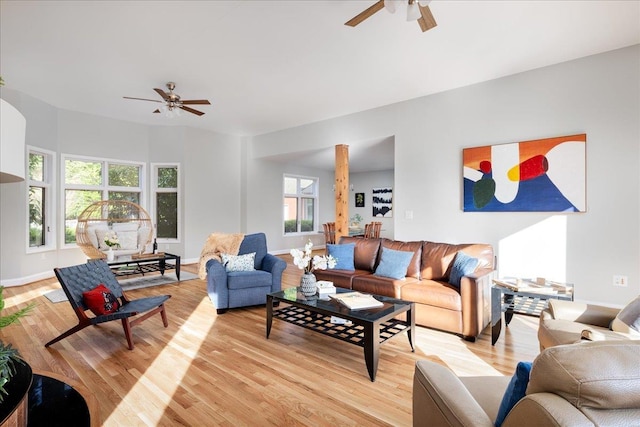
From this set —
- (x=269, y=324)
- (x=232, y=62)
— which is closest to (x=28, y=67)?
(x=232, y=62)

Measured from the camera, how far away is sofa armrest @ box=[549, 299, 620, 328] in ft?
7.77

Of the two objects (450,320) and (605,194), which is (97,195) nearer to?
(450,320)

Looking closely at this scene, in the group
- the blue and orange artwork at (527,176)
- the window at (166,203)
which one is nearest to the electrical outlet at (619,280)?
the blue and orange artwork at (527,176)

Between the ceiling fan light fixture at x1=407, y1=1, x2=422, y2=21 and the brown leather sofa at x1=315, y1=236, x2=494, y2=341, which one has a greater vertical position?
the ceiling fan light fixture at x1=407, y1=1, x2=422, y2=21

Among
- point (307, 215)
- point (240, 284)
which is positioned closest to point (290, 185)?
point (307, 215)

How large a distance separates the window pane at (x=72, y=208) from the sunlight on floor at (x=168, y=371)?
4.56m

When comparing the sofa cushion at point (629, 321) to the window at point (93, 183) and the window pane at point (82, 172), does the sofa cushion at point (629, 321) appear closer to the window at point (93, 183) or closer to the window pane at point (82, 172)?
the window at point (93, 183)

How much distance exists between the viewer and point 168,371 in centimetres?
257

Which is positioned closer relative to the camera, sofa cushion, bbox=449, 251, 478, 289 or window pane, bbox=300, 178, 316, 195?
sofa cushion, bbox=449, 251, 478, 289

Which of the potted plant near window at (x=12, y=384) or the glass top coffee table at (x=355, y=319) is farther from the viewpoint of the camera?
the glass top coffee table at (x=355, y=319)

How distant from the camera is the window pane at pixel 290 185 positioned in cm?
959

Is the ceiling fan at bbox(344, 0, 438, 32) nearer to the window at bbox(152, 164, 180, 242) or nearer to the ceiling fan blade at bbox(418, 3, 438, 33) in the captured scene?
the ceiling fan blade at bbox(418, 3, 438, 33)

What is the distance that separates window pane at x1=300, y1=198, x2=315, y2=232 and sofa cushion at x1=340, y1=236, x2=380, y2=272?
566cm

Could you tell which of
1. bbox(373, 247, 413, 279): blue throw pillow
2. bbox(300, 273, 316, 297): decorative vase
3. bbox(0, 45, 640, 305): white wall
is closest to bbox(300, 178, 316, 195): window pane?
bbox(0, 45, 640, 305): white wall
